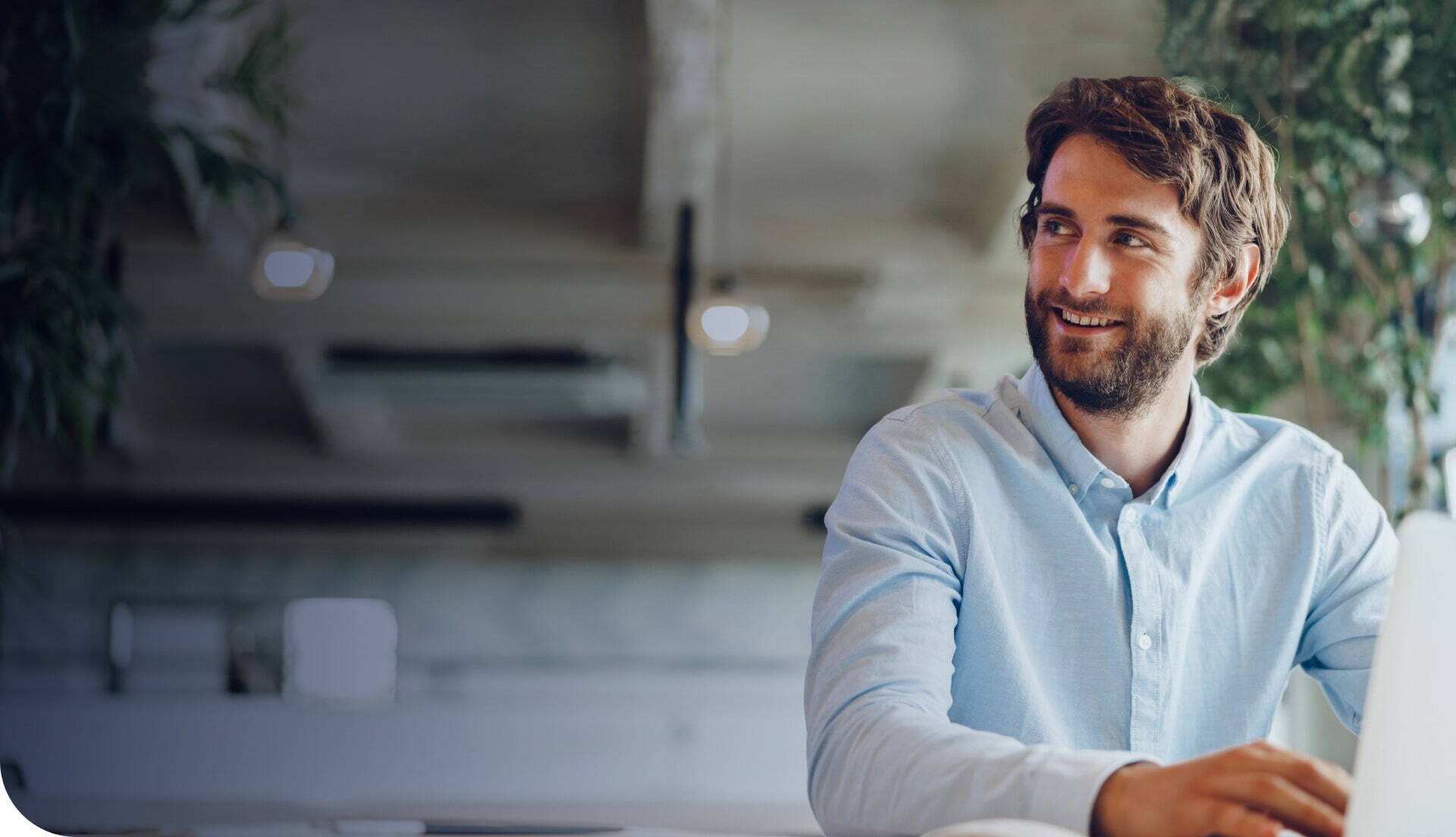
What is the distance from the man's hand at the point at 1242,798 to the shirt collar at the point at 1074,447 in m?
0.44

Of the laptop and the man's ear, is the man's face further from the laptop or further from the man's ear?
the laptop

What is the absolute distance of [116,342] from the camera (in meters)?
2.67

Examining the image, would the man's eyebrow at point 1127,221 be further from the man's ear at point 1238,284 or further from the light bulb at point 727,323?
the light bulb at point 727,323

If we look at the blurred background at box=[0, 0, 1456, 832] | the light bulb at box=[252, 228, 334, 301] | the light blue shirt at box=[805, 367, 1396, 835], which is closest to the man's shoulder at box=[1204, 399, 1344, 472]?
the light blue shirt at box=[805, 367, 1396, 835]

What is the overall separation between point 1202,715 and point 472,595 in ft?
27.2

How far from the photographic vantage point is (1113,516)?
1111 millimetres

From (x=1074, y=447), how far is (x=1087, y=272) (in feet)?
0.52

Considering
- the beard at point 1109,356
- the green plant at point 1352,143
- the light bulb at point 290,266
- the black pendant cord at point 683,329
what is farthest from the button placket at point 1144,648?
the black pendant cord at point 683,329

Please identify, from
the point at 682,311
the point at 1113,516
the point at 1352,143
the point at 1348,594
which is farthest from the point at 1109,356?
the point at 682,311

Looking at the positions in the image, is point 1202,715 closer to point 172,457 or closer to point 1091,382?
point 1091,382

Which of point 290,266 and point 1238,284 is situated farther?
point 290,266

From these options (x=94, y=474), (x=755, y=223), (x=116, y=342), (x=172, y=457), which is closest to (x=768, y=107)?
(x=755, y=223)

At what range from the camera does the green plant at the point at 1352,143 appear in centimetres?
249

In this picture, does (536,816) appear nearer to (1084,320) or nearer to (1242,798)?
(1084,320)
